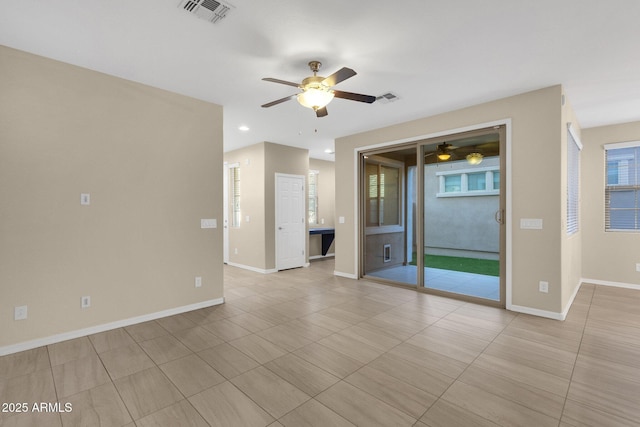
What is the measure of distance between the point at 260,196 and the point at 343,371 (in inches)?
174

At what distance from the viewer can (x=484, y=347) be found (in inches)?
108

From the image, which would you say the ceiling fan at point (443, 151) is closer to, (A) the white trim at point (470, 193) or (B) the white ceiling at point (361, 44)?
(B) the white ceiling at point (361, 44)

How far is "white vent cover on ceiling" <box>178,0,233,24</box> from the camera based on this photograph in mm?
2084

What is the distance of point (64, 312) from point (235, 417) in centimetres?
233

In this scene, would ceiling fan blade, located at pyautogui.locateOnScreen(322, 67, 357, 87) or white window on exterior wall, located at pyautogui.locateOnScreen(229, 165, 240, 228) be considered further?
white window on exterior wall, located at pyautogui.locateOnScreen(229, 165, 240, 228)

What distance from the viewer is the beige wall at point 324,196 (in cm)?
789

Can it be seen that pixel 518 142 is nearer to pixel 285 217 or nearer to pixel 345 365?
pixel 345 365

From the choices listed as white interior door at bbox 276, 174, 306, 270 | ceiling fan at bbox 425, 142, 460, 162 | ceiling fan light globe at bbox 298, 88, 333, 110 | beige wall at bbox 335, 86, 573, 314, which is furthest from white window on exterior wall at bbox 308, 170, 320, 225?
ceiling fan light globe at bbox 298, 88, 333, 110

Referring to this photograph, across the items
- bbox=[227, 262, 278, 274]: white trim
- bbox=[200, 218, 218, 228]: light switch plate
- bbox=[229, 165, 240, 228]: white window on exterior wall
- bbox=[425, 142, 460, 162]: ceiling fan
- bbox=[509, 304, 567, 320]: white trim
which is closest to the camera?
bbox=[509, 304, 567, 320]: white trim

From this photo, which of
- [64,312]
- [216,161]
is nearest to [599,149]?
[216,161]

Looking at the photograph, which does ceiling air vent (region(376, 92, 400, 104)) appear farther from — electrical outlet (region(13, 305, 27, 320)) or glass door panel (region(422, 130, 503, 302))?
electrical outlet (region(13, 305, 27, 320))

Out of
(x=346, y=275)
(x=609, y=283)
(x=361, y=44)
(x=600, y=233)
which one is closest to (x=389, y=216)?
(x=346, y=275)

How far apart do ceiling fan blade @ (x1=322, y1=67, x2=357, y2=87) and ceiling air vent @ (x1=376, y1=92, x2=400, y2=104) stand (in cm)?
129

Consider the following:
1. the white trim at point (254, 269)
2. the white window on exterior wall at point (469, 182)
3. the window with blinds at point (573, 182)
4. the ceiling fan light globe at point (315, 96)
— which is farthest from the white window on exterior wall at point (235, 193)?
the window with blinds at point (573, 182)
